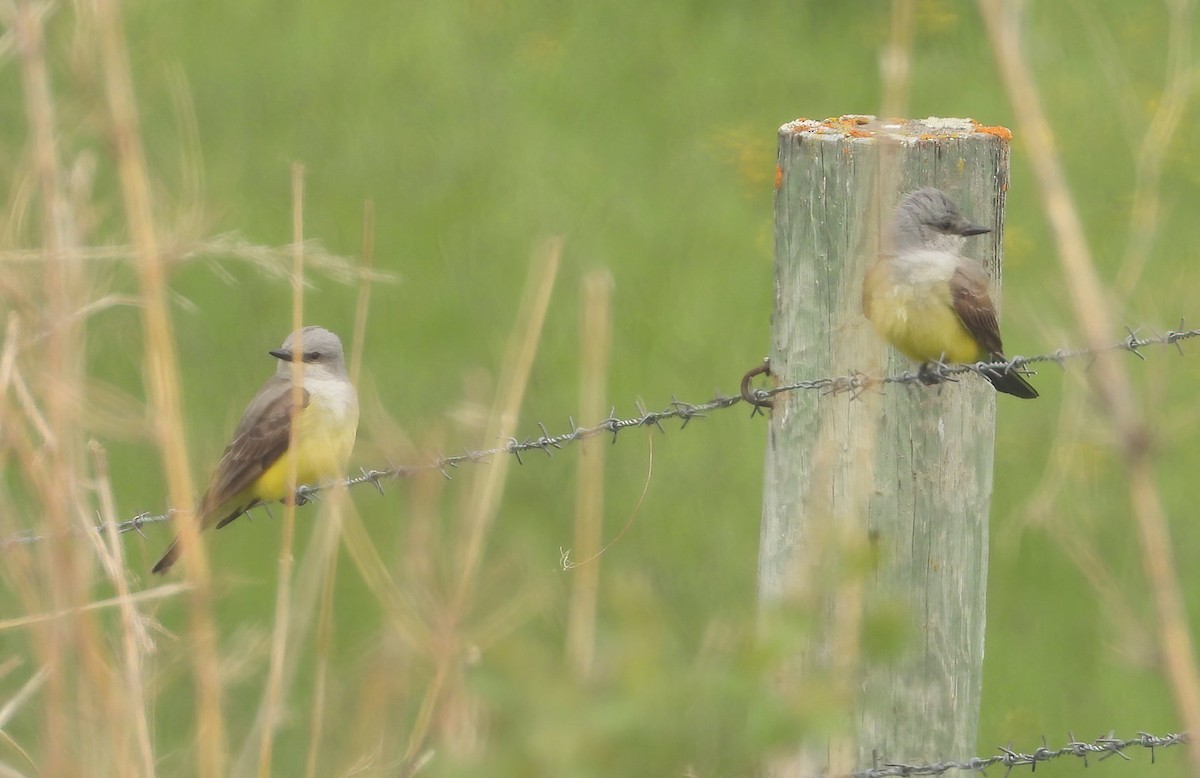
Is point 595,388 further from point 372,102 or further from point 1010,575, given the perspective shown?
point 372,102

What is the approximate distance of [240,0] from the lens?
41.7 feet

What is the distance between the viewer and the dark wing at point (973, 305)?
500 cm

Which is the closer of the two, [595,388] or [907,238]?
[595,388]

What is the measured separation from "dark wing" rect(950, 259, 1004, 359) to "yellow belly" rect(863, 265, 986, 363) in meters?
0.02

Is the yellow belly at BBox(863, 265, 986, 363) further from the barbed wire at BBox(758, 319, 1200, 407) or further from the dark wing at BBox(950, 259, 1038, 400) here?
the barbed wire at BBox(758, 319, 1200, 407)

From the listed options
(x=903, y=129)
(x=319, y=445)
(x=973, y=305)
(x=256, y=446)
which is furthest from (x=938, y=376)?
(x=256, y=446)

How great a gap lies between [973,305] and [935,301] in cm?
12

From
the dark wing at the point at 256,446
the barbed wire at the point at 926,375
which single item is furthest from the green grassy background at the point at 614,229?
the barbed wire at the point at 926,375

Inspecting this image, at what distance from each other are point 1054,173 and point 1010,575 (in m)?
6.68

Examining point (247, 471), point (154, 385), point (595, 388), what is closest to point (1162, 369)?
point (595, 388)

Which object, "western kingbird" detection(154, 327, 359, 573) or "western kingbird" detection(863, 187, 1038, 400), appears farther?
"western kingbird" detection(154, 327, 359, 573)

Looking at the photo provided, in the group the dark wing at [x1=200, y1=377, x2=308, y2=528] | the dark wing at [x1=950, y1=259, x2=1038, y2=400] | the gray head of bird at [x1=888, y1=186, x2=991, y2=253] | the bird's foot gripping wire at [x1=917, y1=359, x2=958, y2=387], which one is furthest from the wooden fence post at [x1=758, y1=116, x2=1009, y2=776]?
the dark wing at [x1=200, y1=377, x2=308, y2=528]

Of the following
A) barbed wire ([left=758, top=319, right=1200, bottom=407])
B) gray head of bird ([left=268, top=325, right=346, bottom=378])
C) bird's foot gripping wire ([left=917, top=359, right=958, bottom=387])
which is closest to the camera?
barbed wire ([left=758, top=319, right=1200, bottom=407])

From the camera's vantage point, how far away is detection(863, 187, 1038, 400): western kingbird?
190 inches
